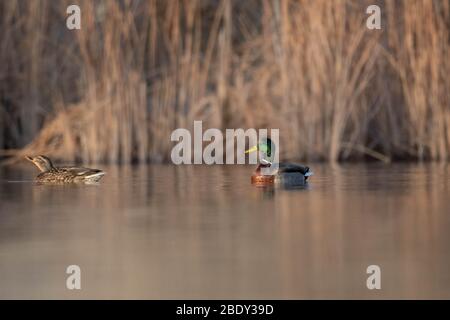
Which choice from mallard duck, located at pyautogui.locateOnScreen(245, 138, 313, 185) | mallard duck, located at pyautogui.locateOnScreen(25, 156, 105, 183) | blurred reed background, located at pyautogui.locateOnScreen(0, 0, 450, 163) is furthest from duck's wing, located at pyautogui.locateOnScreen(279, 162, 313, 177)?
blurred reed background, located at pyautogui.locateOnScreen(0, 0, 450, 163)

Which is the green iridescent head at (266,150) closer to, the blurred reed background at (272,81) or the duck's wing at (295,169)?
the duck's wing at (295,169)

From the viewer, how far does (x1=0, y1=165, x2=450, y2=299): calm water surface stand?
12.1ft

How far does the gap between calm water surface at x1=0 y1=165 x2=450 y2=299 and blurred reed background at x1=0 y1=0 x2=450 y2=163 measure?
7.26 ft

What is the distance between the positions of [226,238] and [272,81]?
19.6ft

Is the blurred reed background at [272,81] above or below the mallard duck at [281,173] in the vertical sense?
above

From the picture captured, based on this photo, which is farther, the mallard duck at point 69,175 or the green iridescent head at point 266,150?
the green iridescent head at point 266,150

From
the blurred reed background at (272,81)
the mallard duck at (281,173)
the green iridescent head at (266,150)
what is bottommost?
the mallard duck at (281,173)

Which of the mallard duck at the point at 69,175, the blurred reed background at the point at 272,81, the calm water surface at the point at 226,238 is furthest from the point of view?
the blurred reed background at the point at 272,81

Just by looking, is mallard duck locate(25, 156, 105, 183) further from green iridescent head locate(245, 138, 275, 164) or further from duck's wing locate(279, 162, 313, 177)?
duck's wing locate(279, 162, 313, 177)

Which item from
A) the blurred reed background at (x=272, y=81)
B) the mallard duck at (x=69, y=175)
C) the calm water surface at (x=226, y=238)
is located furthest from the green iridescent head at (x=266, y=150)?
the blurred reed background at (x=272, y=81)

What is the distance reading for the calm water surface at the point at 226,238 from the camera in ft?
12.1

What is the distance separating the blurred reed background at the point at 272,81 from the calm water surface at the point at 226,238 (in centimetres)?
221

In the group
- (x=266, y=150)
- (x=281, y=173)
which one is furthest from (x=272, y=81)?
(x=281, y=173)
